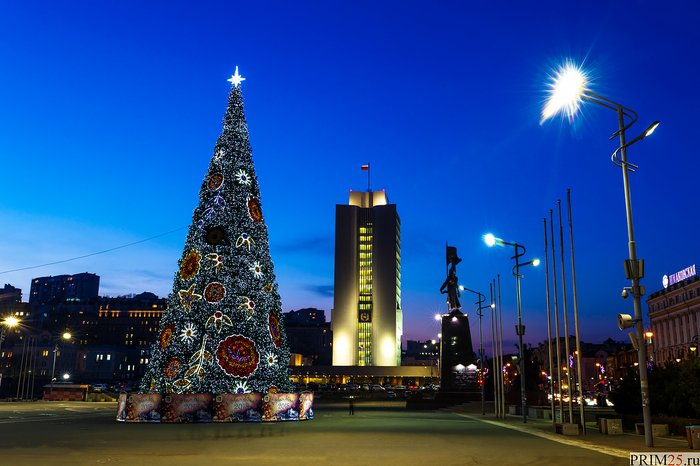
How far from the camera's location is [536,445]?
18.8m

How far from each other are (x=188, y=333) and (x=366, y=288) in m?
125

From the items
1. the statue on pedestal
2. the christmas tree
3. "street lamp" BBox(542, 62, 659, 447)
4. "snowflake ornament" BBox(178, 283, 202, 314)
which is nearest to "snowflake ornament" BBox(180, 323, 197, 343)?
the christmas tree

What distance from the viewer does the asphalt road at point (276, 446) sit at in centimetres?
1443

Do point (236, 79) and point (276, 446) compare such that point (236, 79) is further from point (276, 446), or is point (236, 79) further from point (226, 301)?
point (276, 446)

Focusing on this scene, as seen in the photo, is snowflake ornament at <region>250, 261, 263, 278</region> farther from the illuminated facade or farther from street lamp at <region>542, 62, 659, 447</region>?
the illuminated facade

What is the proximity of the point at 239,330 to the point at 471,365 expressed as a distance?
28.8 m

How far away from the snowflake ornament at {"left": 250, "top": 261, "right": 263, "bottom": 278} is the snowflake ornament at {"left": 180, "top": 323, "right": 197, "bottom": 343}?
154 inches

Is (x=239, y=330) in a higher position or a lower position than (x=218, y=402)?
higher

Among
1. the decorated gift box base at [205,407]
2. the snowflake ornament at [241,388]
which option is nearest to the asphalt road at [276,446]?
the decorated gift box base at [205,407]

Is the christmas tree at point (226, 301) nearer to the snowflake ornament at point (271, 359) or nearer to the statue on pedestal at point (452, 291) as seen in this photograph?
the snowflake ornament at point (271, 359)

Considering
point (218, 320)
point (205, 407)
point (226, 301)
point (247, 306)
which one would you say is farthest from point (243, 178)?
point (205, 407)

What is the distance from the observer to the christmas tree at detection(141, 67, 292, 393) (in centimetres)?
2762

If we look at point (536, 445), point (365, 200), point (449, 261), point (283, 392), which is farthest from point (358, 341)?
point (536, 445)

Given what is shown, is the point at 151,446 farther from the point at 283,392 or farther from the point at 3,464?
the point at 283,392
